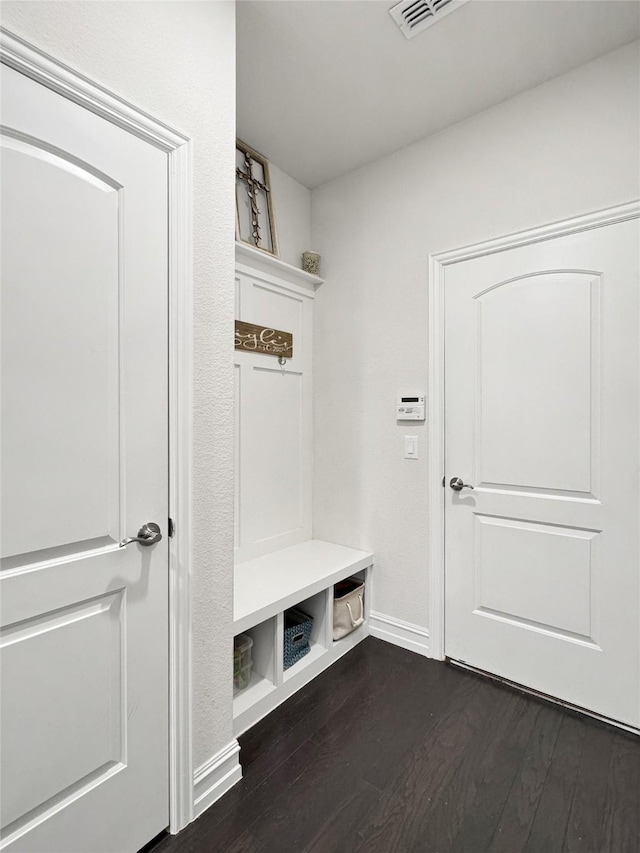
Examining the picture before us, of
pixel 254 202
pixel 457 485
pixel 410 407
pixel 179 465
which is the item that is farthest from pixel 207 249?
pixel 457 485

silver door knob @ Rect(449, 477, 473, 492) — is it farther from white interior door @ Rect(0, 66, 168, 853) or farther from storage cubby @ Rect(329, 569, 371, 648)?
white interior door @ Rect(0, 66, 168, 853)

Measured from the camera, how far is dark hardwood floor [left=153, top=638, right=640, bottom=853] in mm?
1350

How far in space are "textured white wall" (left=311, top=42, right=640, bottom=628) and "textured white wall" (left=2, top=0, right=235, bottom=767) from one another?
1185 millimetres

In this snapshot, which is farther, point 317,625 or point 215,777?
point 317,625

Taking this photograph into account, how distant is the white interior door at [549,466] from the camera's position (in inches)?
71.7

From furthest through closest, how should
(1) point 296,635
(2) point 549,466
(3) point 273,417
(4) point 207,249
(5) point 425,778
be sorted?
(3) point 273,417 < (1) point 296,635 < (2) point 549,466 < (5) point 425,778 < (4) point 207,249

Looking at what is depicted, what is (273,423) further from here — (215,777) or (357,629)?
(215,777)

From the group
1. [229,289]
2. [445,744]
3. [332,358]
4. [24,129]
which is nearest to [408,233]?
[332,358]

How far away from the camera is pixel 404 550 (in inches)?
96.3

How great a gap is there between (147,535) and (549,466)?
1722mm

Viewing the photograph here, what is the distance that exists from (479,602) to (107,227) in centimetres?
224

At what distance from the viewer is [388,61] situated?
1.88m

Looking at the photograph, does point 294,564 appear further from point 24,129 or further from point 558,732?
point 24,129

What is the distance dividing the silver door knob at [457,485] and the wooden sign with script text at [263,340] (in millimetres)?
1201
